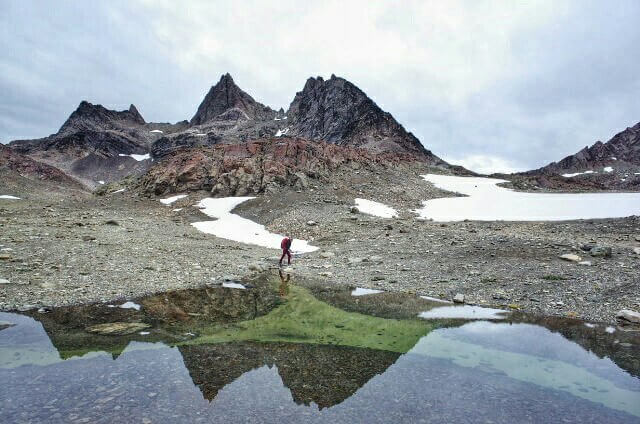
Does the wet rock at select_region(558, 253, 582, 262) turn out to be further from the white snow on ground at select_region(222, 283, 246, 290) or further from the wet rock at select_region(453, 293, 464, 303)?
the white snow on ground at select_region(222, 283, 246, 290)

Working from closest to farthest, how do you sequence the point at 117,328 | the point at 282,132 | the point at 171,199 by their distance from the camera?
the point at 117,328 → the point at 171,199 → the point at 282,132

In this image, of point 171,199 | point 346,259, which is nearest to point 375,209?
point 346,259

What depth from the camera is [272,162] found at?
5222 cm

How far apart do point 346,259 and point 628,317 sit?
14587 mm

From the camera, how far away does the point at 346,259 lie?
24.3 meters

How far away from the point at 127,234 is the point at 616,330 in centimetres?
2919

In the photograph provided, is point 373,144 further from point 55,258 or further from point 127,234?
point 55,258

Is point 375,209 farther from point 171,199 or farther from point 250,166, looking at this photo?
point 171,199

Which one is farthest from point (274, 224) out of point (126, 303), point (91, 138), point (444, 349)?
point (91, 138)

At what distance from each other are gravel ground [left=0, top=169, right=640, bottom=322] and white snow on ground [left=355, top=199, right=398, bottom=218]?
1592 mm

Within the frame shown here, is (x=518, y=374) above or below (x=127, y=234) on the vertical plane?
below

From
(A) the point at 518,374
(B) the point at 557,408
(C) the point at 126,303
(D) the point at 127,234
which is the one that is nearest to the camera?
(B) the point at 557,408

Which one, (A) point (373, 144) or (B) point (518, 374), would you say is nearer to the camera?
(B) point (518, 374)

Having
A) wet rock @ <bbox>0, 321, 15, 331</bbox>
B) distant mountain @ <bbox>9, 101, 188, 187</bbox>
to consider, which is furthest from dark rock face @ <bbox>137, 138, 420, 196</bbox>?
distant mountain @ <bbox>9, 101, 188, 187</bbox>
